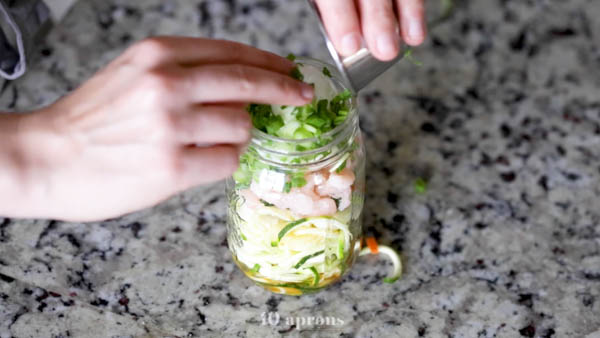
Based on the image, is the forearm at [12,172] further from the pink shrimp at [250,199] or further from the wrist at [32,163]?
the pink shrimp at [250,199]

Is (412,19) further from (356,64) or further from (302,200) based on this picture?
(302,200)

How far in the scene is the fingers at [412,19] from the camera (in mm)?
842

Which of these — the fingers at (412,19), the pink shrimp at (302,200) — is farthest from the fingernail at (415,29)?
the pink shrimp at (302,200)

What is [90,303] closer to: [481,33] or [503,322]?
[503,322]

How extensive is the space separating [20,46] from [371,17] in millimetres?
668

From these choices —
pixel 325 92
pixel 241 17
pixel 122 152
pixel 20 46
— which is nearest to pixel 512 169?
pixel 325 92

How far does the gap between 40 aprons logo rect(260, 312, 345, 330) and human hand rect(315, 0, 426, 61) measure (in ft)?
1.36

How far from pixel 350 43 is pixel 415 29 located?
0.09m

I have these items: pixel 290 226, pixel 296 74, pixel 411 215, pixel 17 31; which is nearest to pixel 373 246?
pixel 411 215

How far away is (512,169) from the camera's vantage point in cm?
122

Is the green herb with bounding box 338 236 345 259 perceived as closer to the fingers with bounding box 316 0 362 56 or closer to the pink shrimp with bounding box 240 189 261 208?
the pink shrimp with bounding box 240 189 261 208

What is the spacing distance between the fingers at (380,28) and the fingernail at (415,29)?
0.02m

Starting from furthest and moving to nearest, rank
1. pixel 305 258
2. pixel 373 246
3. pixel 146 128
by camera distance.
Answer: pixel 373 246
pixel 305 258
pixel 146 128

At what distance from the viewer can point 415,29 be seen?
2.77 ft
